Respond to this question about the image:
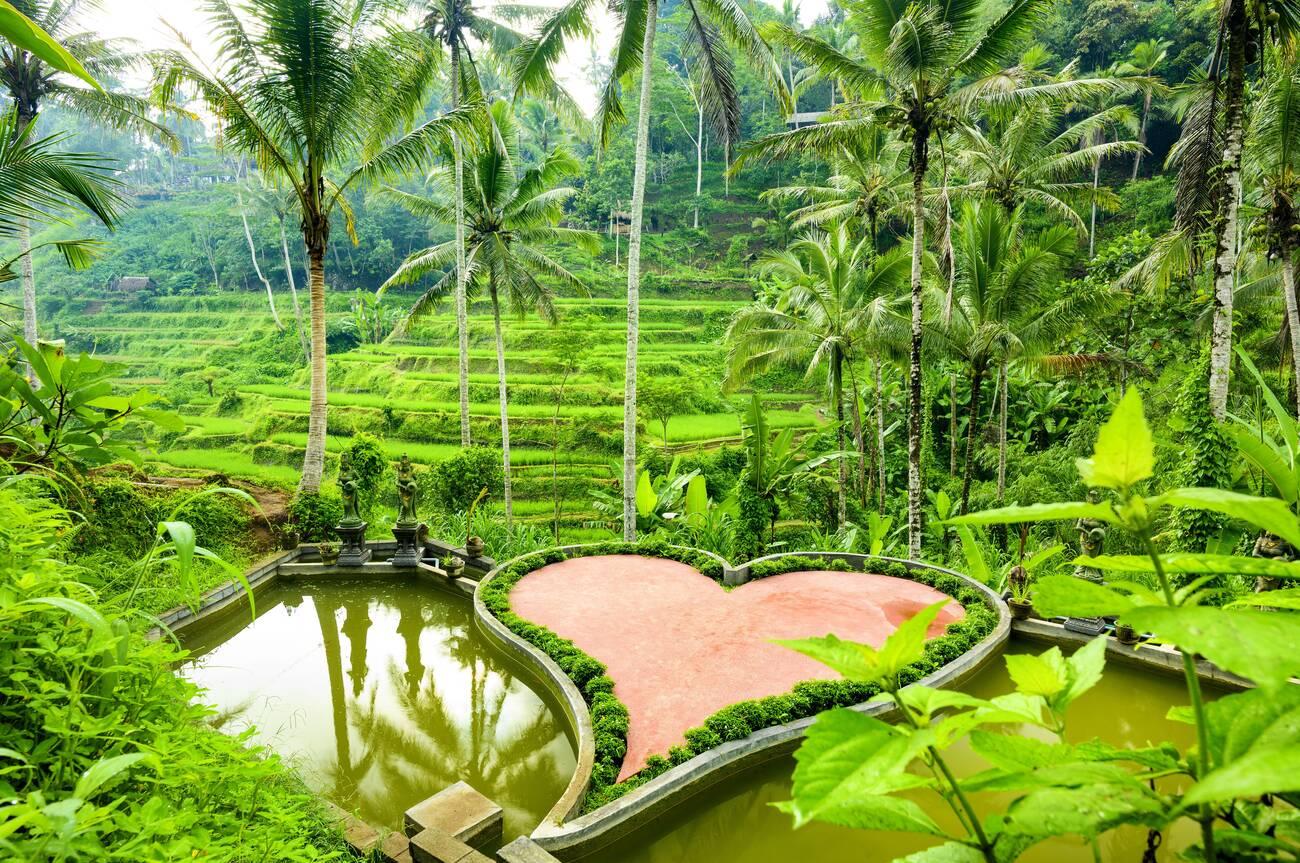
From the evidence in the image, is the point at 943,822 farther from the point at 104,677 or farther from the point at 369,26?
the point at 369,26

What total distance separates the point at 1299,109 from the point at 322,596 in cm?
1224

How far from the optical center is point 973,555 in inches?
305

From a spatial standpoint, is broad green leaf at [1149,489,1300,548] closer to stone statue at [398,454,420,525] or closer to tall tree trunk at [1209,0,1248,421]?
tall tree trunk at [1209,0,1248,421]

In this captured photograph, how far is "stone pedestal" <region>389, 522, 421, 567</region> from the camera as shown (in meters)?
8.82

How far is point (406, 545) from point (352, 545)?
0.75m

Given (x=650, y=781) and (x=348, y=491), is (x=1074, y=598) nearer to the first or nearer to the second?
(x=650, y=781)

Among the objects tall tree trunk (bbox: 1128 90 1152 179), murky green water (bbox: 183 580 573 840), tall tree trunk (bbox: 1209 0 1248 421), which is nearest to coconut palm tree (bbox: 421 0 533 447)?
murky green water (bbox: 183 580 573 840)

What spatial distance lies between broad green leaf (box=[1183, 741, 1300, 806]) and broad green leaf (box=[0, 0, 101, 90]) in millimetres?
1528

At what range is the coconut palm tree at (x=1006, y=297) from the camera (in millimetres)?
9039

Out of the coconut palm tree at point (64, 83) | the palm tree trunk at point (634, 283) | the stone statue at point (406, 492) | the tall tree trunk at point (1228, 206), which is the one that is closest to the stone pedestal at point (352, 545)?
the stone statue at point (406, 492)

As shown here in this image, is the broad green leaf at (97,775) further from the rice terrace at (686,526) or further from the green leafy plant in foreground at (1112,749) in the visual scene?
the green leafy plant in foreground at (1112,749)

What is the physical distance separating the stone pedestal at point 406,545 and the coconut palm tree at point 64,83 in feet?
20.1

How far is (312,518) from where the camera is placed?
9.41 meters

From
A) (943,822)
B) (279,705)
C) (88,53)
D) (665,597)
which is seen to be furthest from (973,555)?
(88,53)
